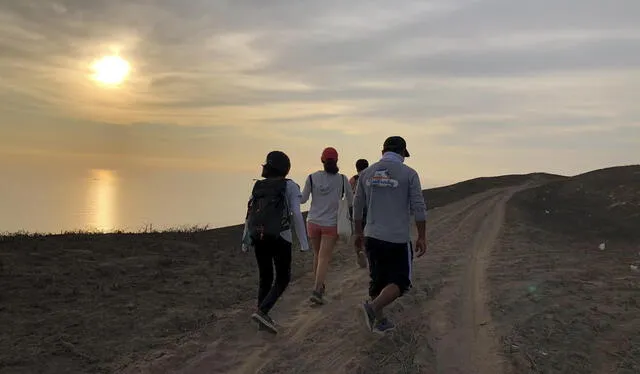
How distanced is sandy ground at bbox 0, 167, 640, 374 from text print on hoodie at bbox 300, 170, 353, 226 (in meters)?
1.34

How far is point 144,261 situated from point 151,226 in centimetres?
767

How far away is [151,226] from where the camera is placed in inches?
743

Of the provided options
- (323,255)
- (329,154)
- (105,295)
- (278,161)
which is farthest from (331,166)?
(105,295)

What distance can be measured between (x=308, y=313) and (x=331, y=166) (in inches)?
86.4

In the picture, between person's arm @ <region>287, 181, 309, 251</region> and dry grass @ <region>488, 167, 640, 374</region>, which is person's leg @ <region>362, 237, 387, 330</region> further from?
dry grass @ <region>488, 167, 640, 374</region>

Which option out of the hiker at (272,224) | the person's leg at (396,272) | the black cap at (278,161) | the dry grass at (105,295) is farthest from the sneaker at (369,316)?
the dry grass at (105,295)

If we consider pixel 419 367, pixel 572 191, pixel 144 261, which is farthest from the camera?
pixel 572 191

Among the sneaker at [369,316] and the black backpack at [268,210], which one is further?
the black backpack at [268,210]

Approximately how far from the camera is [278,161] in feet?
21.2

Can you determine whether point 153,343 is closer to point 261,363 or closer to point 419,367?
point 261,363

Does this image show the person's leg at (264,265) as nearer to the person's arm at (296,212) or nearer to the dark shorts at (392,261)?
the person's arm at (296,212)

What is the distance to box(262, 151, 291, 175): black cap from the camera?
6438mm

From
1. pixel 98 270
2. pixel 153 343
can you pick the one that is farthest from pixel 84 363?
pixel 98 270

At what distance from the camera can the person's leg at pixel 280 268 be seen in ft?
21.0
